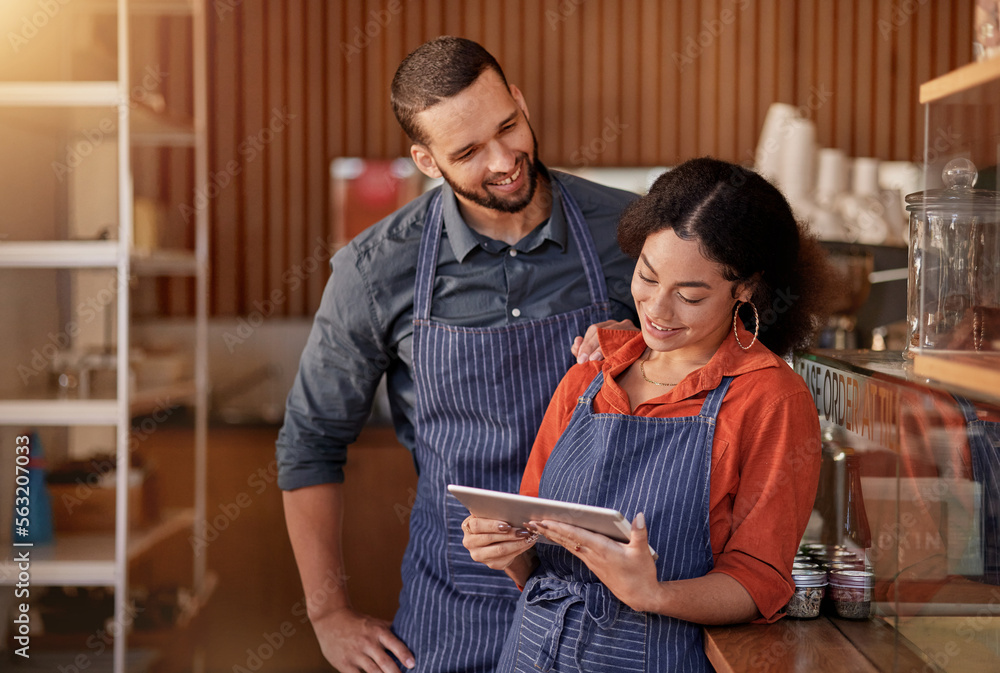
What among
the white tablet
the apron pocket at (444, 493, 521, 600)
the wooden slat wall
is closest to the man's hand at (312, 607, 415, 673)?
the apron pocket at (444, 493, 521, 600)

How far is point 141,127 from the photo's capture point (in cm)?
305

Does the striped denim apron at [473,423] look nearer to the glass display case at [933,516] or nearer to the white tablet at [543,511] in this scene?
the white tablet at [543,511]

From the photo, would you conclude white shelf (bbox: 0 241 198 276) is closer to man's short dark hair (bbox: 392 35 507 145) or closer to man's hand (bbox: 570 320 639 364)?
man's short dark hair (bbox: 392 35 507 145)

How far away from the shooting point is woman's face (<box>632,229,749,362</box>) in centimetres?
125

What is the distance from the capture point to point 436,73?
62.9 inches

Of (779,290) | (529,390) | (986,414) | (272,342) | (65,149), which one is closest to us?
(986,414)

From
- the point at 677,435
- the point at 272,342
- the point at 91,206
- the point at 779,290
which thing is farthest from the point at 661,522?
the point at 272,342

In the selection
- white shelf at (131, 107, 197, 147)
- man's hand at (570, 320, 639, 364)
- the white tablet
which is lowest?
the white tablet

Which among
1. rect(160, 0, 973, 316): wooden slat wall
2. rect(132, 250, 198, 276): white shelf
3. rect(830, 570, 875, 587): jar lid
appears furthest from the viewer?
rect(160, 0, 973, 316): wooden slat wall

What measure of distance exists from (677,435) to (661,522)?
12 cm

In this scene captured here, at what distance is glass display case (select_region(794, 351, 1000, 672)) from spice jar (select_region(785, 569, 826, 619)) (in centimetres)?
5

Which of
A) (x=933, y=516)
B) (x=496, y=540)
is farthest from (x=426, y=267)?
(x=933, y=516)

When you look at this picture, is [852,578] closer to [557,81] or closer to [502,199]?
[502,199]

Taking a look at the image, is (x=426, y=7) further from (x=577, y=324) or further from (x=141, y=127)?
(x=577, y=324)
